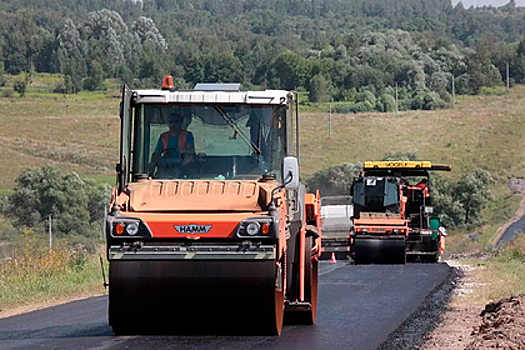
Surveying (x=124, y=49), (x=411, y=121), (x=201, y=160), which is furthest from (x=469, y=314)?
(x=124, y=49)

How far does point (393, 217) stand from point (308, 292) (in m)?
17.7

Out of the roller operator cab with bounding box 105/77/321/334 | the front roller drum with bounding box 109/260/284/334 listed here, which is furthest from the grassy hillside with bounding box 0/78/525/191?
the front roller drum with bounding box 109/260/284/334

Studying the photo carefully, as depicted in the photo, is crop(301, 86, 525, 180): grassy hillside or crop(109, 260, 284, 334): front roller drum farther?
crop(301, 86, 525, 180): grassy hillside

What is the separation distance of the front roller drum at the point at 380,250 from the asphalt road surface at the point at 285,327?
780 centimetres

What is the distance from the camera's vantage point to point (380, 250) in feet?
92.0

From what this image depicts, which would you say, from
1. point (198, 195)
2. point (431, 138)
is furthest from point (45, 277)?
point (431, 138)

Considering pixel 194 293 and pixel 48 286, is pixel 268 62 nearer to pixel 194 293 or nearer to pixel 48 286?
pixel 48 286

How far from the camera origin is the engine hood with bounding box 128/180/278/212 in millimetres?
9414

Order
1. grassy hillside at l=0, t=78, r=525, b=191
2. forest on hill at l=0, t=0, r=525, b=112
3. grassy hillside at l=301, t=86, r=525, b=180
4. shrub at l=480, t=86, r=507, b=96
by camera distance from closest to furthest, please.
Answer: grassy hillside at l=0, t=78, r=525, b=191 < grassy hillside at l=301, t=86, r=525, b=180 < forest on hill at l=0, t=0, r=525, b=112 < shrub at l=480, t=86, r=507, b=96

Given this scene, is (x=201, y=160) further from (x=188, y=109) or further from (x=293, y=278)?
(x=293, y=278)

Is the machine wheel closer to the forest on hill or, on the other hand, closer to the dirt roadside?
the dirt roadside

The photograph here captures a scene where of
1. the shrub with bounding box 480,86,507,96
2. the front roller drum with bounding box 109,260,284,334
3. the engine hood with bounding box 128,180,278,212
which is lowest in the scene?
the front roller drum with bounding box 109,260,284,334

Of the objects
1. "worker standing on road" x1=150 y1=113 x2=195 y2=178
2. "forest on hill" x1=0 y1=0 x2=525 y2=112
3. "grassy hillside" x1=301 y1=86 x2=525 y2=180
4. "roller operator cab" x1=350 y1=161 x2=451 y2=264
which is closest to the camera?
"worker standing on road" x1=150 y1=113 x2=195 y2=178

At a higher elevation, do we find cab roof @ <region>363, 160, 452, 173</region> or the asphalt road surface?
cab roof @ <region>363, 160, 452, 173</region>
